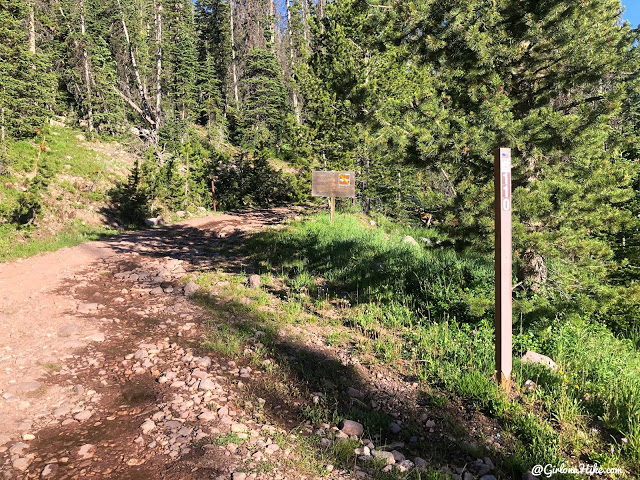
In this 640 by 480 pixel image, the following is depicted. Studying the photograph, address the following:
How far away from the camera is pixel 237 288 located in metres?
6.96

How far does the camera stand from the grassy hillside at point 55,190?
1112cm

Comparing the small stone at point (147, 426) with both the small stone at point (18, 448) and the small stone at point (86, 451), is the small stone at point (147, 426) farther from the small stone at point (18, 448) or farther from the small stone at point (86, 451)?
the small stone at point (18, 448)

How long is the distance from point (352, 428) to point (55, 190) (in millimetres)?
15764

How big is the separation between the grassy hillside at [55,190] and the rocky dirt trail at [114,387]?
466 cm

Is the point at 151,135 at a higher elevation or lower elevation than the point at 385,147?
higher

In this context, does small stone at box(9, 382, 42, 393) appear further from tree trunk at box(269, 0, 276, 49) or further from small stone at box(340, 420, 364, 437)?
tree trunk at box(269, 0, 276, 49)

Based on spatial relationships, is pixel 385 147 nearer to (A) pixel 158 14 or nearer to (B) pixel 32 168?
(B) pixel 32 168

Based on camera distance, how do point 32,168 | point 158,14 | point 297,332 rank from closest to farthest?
point 297,332 < point 32,168 < point 158,14

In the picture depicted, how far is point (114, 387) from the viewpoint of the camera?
12.3 feet

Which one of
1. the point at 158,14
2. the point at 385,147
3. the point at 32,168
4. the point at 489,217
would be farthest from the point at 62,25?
the point at 489,217

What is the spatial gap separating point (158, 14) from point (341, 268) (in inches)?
1168

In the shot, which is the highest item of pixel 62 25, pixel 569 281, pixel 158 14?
pixel 158 14

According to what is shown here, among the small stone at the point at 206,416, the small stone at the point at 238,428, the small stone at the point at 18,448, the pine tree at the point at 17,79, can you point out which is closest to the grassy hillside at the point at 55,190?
the pine tree at the point at 17,79

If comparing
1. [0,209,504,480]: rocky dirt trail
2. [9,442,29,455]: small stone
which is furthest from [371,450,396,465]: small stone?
[9,442,29,455]: small stone
